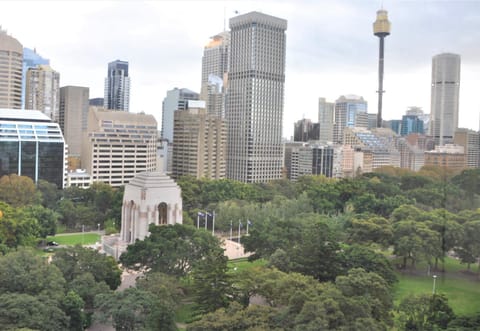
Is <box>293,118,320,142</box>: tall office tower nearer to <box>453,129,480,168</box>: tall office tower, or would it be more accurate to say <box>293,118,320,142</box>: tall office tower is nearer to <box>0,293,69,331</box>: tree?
<box>0,293,69,331</box>: tree

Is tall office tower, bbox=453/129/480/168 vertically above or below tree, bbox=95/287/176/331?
above

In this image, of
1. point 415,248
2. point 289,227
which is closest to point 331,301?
point 415,248

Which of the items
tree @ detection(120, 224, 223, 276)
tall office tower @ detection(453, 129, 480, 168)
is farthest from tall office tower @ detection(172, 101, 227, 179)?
tall office tower @ detection(453, 129, 480, 168)

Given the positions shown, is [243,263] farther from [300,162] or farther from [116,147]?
[300,162]

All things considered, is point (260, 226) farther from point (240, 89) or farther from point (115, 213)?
point (240, 89)

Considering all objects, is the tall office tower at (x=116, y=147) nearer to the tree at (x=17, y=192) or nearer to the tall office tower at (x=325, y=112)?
the tree at (x=17, y=192)

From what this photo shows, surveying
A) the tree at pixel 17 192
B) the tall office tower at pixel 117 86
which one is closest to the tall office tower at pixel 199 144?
the tree at pixel 17 192

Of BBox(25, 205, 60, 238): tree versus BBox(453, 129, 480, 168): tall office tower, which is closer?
BBox(453, 129, 480, 168): tall office tower
